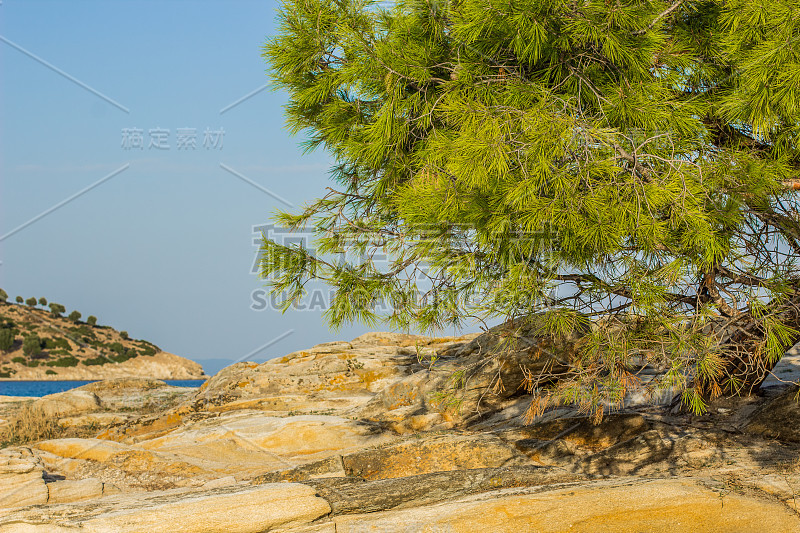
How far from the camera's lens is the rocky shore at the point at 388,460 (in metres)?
5.62

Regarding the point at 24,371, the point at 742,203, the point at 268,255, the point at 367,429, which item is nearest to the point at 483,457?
the point at 367,429

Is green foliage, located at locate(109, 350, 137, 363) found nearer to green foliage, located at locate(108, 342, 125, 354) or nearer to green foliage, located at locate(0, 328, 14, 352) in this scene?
green foliage, located at locate(108, 342, 125, 354)

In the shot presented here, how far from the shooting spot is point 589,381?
7.30m

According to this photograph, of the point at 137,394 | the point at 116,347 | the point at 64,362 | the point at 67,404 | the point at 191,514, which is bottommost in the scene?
the point at 191,514

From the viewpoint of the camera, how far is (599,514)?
5477mm

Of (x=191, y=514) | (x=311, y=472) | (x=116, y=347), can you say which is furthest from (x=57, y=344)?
(x=191, y=514)

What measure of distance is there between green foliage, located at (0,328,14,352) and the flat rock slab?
69.3 metres

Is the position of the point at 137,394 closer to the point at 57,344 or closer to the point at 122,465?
the point at 122,465

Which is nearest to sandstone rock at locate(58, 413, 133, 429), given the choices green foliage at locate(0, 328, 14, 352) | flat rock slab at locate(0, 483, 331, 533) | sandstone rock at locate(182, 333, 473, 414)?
sandstone rock at locate(182, 333, 473, 414)

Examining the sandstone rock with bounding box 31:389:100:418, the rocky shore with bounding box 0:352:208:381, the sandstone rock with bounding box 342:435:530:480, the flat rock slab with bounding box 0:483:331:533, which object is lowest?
the sandstone rock with bounding box 342:435:530:480

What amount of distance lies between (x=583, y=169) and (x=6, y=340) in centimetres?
7334

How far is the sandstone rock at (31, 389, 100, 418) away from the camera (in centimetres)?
1775

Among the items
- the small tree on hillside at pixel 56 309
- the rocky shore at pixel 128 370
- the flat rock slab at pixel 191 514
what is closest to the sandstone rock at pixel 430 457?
the flat rock slab at pixel 191 514

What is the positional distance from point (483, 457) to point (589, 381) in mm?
2798
